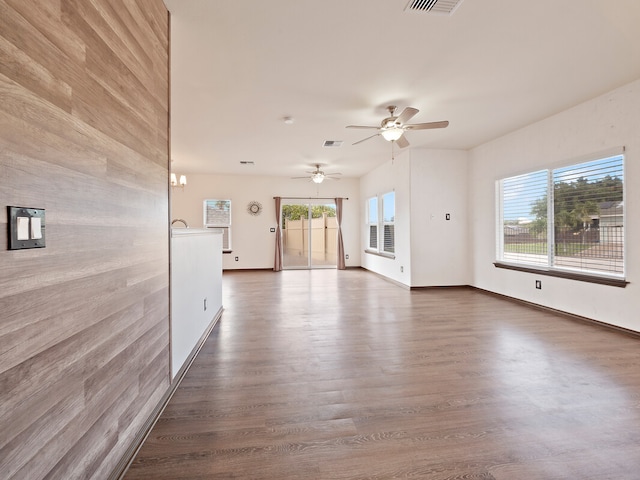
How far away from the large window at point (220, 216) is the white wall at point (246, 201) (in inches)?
4.3

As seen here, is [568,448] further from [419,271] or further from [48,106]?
[419,271]

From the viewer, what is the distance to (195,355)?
8.96 feet

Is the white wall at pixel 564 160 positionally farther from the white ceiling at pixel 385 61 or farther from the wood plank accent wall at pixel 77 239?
the wood plank accent wall at pixel 77 239

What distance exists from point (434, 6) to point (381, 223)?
5562 millimetres

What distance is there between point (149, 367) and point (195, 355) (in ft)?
3.29

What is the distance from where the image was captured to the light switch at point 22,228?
881mm

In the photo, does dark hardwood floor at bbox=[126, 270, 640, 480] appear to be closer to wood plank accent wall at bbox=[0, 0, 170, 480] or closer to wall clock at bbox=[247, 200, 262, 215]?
wood plank accent wall at bbox=[0, 0, 170, 480]

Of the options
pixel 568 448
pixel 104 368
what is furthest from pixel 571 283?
pixel 104 368

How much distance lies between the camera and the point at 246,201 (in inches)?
337

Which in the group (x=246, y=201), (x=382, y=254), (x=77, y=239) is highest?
(x=246, y=201)

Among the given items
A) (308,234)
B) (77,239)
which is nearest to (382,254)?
(308,234)

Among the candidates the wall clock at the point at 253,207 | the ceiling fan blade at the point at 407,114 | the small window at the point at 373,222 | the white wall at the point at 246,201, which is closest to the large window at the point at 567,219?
the ceiling fan blade at the point at 407,114

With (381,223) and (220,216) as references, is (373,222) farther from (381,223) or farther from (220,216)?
(220,216)

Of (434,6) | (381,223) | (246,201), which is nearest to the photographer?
(434,6)
